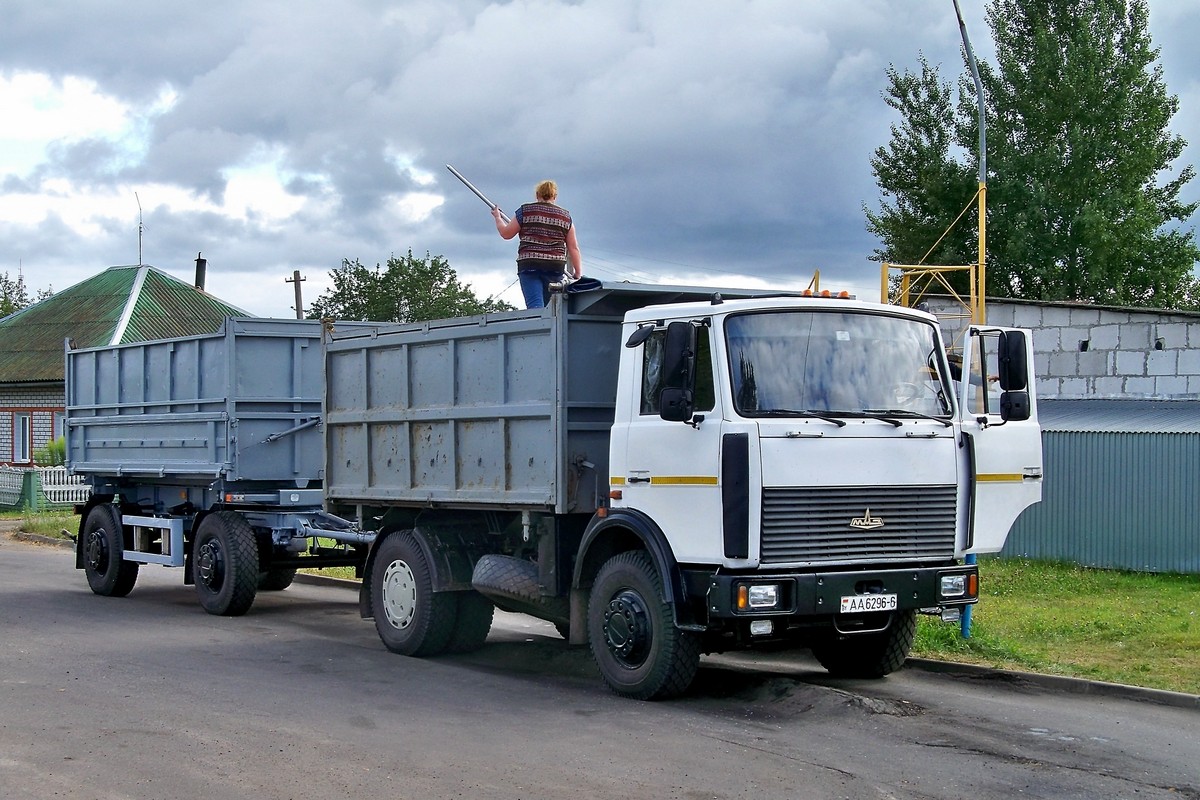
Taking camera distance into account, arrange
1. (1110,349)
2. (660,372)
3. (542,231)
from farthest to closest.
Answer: (1110,349)
(542,231)
(660,372)

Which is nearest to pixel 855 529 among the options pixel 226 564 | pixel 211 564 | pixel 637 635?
pixel 637 635

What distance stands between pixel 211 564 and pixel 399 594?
3500 millimetres

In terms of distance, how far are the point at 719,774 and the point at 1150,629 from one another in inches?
250

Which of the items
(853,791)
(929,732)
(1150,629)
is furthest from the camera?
(1150,629)

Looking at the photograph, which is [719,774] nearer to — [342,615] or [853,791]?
[853,791]

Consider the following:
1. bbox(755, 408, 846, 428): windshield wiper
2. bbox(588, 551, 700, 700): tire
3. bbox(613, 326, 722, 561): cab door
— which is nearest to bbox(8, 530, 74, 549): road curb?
bbox(588, 551, 700, 700): tire

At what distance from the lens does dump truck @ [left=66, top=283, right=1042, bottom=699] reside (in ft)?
27.6

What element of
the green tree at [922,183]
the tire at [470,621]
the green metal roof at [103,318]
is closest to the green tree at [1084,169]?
the green tree at [922,183]

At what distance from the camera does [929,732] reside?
8.23m

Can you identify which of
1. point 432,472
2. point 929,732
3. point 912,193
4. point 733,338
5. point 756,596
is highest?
point 912,193

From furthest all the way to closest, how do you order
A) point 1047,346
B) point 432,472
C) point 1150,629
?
point 1047,346
point 1150,629
point 432,472

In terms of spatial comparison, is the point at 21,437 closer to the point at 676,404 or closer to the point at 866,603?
the point at 676,404

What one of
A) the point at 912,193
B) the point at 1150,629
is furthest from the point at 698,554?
the point at 912,193

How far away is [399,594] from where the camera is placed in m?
11.4
